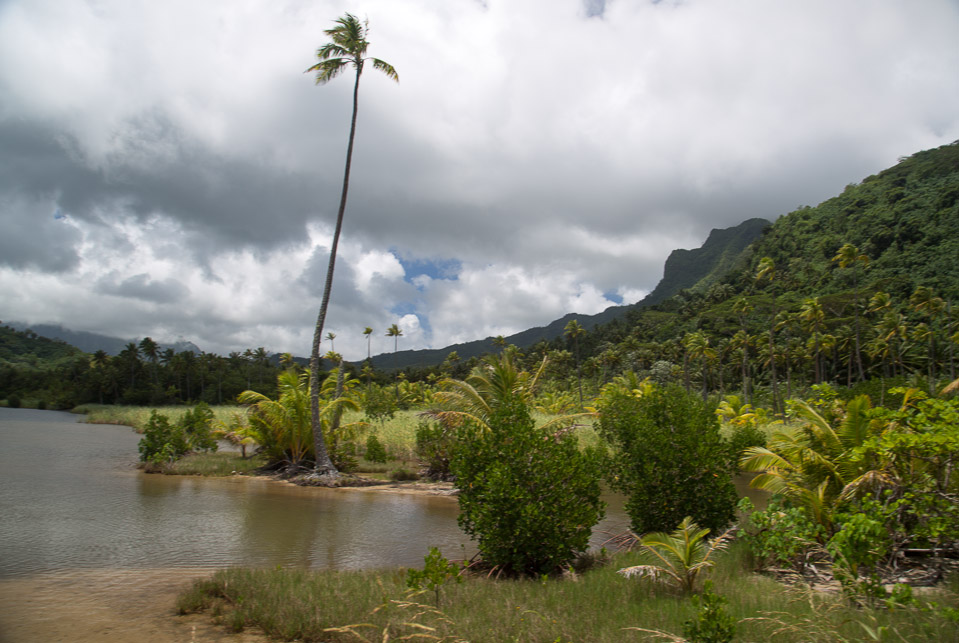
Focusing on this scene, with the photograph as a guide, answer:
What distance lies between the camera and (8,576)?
745 centimetres

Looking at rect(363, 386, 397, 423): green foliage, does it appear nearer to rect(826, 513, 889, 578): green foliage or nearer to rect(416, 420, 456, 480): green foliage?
rect(416, 420, 456, 480): green foliage

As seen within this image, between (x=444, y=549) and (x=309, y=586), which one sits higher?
(x=309, y=586)

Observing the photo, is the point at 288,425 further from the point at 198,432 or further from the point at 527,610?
the point at 527,610

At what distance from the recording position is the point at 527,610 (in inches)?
212

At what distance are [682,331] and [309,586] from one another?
319ft

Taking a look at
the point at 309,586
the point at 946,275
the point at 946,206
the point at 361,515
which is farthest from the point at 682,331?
the point at 309,586

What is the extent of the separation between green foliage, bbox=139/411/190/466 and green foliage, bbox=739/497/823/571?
2007 cm

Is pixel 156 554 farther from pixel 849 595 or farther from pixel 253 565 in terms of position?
pixel 849 595

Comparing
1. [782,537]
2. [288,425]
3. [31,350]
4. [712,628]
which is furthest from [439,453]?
[31,350]

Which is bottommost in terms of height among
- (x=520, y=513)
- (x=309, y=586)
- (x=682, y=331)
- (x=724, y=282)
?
(x=309, y=586)

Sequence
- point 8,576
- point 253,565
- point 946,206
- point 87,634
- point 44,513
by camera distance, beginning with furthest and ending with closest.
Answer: point 946,206 < point 44,513 < point 253,565 < point 8,576 < point 87,634

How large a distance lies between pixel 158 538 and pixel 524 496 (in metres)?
7.55

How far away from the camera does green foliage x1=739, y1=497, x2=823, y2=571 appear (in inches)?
279

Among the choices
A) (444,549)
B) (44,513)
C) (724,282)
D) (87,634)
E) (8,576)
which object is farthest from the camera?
(724,282)
